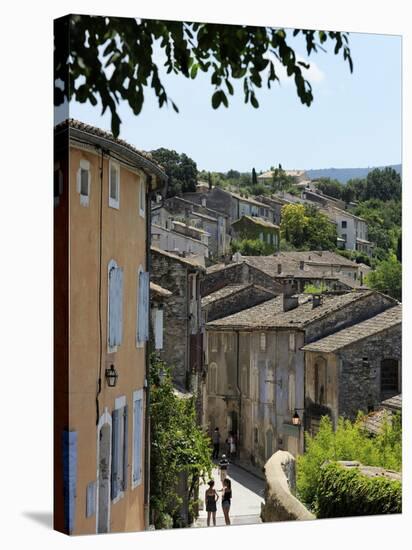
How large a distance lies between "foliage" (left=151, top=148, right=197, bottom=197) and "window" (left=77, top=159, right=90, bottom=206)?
95cm

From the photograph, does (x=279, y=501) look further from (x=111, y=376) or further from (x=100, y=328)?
(x=100, y=328)

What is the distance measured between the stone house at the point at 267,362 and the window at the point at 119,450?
3.88 feet

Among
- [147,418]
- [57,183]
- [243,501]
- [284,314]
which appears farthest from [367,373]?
[57,183]

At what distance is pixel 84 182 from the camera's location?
560 inches

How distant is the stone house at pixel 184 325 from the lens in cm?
1544

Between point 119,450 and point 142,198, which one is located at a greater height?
point 142,198

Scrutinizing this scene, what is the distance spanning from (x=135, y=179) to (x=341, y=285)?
3.14 meters

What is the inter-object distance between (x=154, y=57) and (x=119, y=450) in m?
3.89

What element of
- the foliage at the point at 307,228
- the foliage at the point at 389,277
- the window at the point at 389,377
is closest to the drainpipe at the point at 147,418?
the foliage at the point at 307,228

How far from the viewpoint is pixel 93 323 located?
556 inches

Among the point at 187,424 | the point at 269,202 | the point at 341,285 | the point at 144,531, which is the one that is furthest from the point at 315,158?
the point at 144,531

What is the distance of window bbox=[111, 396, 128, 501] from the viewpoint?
14.6 m

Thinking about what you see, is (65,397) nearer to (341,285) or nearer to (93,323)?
(93,323)

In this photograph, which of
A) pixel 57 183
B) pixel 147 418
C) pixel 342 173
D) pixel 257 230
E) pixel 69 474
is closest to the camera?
pixel 69 474
